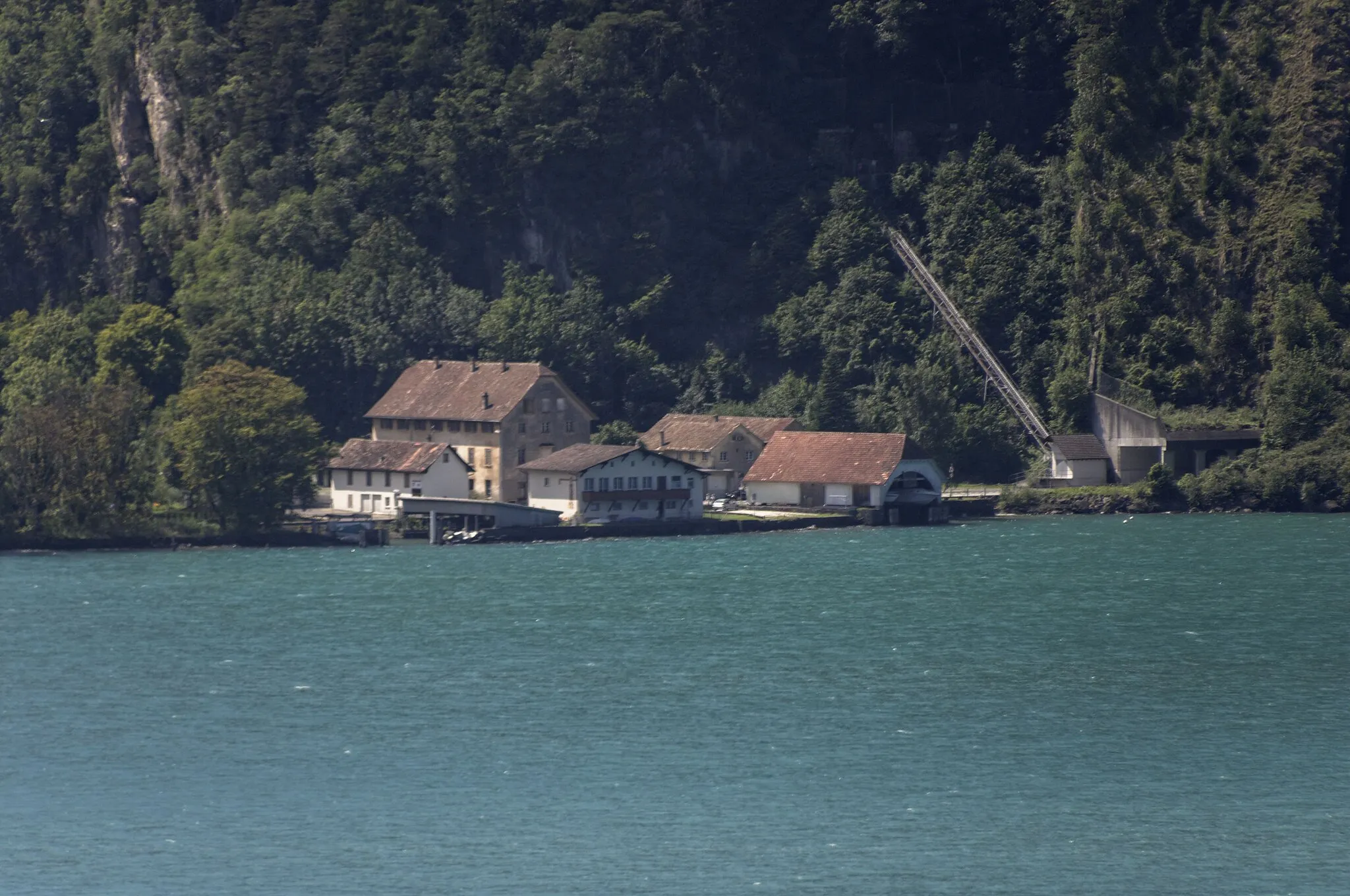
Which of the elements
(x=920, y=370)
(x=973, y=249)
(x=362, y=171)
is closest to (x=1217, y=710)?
(x=920, y=370)

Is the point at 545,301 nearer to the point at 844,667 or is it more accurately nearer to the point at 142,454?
the point at 142,454

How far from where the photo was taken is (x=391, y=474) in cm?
8388

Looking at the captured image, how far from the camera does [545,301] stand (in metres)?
101

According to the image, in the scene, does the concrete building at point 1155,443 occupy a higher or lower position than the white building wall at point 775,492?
higher

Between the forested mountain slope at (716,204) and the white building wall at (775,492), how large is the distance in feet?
23.8

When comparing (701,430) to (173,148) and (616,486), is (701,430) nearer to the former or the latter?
(616,486)

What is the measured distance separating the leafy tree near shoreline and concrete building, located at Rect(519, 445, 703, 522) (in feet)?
30.1

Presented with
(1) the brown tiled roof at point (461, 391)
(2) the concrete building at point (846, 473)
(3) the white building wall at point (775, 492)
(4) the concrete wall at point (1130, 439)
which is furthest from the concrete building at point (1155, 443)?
(1) the brown tiled roof at point (461, 391)

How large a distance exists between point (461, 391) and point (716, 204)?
75.2ft

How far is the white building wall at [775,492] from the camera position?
3401 inches

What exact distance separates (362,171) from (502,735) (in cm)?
6633

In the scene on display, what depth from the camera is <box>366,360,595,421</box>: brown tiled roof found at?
88312 millimetres

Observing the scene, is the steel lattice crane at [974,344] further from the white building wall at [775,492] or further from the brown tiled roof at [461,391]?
the brown tiled roof at [461,391]

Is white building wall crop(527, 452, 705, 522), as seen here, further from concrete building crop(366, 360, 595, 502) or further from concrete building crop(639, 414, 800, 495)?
concrete building crop(639, 414, 800, 495)
